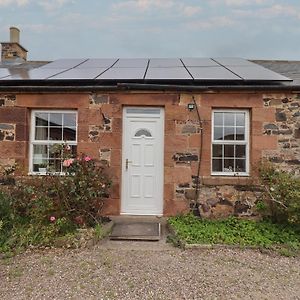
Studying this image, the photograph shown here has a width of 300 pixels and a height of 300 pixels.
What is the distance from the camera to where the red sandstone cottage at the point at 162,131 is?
678 cm

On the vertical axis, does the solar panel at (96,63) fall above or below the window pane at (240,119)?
above

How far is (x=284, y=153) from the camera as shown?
680 centimetres

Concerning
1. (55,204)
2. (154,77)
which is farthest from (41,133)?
(154,77)

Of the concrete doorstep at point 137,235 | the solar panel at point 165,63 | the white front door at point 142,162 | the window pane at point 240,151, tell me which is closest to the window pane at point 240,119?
the window pane at point 240,151

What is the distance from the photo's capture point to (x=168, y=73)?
7.45 m

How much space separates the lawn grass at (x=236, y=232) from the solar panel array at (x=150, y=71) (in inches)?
128

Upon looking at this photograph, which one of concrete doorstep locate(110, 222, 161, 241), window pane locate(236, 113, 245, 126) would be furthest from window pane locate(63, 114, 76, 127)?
window pane locate(236, 113, 245, 126)

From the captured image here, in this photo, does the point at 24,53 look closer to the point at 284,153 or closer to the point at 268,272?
the point at 284,153

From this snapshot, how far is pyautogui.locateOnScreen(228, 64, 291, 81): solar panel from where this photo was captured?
6.83 meters

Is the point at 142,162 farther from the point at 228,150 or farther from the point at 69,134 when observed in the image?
the point at 228,150

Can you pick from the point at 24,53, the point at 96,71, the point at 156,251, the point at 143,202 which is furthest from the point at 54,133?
the point at 24,53

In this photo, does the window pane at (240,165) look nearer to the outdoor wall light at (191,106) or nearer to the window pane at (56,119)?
the outdoor wall light at (191,106)

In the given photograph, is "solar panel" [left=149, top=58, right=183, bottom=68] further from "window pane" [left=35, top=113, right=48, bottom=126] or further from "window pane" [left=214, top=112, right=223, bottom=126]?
"window pane" [left=35, top=113, right=48, bottom=126]

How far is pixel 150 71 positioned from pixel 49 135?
310 cm
